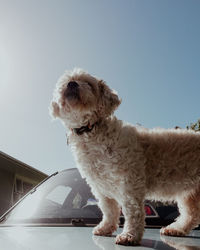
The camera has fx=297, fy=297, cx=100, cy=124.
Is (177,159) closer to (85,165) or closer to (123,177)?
(123,177)

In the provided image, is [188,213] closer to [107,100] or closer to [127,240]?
[127,240]

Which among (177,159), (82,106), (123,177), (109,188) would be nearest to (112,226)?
(109,188)

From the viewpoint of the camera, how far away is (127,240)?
1.99 m

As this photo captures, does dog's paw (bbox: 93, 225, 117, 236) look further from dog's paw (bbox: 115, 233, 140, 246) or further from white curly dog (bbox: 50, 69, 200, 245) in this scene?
dog's paw (bbox: 115, 233, 140, 246)

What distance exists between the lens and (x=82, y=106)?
8.62 feet

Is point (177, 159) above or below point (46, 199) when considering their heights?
above

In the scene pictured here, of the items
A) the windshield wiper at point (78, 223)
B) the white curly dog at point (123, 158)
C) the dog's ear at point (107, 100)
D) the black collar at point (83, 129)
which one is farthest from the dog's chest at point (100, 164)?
the windshield wiper at point (78, 223)

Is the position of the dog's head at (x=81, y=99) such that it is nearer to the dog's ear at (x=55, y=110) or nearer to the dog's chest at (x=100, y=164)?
the dog's ear at (x=55, y=110)

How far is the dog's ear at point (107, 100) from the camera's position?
8.90 ft

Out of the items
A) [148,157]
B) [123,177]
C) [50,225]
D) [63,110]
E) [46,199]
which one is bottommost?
[50,225]

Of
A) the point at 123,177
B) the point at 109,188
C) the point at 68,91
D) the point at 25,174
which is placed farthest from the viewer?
the point at 25,174

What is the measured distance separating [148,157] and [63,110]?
2.96ft

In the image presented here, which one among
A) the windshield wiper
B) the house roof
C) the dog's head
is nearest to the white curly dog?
the dog's head

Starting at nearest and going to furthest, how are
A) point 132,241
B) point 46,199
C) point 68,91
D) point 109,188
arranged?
point 132,241 < point 109,188 < point 68,91 < point 46,199
